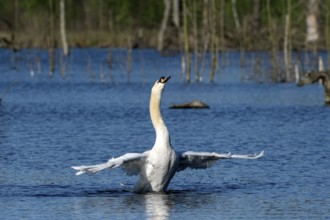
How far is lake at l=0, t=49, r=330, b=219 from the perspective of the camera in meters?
14.4

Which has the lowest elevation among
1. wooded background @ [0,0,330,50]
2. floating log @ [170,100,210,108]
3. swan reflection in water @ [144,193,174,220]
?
wooded background @ [0,0,330,50]

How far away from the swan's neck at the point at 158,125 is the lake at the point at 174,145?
728 mm

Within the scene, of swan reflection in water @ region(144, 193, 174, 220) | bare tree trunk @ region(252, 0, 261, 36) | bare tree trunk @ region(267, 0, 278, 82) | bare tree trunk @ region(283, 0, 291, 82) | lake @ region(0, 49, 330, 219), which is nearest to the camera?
swan reflection in water @ region(144, 193, 174, 220)

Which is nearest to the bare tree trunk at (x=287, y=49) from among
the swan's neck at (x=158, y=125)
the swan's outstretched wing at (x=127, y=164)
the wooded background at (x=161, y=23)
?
the wooded background at (x=161, y=23)

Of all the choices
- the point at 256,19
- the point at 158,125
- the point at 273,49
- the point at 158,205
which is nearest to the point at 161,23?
the point at 256,19

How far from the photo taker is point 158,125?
15.5 meters

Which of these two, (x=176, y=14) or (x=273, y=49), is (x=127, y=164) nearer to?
(x=273, y=49)

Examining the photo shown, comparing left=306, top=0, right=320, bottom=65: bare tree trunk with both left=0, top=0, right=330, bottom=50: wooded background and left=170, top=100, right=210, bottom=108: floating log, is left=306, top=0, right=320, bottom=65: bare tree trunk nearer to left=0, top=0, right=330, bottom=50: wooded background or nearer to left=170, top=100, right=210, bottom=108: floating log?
left=0, top=0, right=330, bottom=50: wooded background

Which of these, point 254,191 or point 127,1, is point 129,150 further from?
point 127,1

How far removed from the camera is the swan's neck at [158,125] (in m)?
15.1

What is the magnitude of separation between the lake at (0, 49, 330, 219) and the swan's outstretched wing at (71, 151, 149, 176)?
0.37 metres

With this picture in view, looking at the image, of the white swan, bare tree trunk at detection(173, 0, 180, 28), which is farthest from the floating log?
bare tree trunk at detection(173, 0, 180, 28)

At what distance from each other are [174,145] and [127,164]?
6860 millimetres

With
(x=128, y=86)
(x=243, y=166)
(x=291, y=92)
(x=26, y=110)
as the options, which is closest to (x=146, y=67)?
(x=128, y=86)
